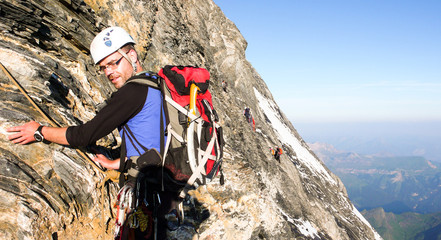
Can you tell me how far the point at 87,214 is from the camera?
16.3ft

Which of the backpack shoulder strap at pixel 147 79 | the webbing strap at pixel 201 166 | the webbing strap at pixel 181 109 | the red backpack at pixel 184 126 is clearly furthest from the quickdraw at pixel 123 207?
the backpack shoulder strap at pixel 147 79

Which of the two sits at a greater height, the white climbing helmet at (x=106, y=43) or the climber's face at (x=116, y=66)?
the white climbing helmet at (x=106, y=43)

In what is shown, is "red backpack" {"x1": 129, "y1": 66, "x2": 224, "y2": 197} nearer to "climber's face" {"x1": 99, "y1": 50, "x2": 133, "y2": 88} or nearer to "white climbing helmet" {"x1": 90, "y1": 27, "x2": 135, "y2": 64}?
"climber's face" {"x1": 99, "y1": 50, "x2": 133, "y2": 88}

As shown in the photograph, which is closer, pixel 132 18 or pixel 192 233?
pixel 192 233

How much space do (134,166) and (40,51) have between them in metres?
3.88

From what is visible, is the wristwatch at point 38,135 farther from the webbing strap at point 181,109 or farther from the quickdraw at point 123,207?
the webbing strap at point 181,109

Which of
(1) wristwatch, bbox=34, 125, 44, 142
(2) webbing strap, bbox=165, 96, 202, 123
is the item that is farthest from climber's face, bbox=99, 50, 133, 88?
(1) wristwatch, bbox=34, 125, 44, 142

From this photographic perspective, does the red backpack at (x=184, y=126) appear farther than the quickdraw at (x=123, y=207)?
No

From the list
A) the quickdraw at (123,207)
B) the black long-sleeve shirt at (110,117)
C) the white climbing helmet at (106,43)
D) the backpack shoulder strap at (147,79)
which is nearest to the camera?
the black long-sleeve shirt at (110,117)

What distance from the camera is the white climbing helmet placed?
4.05m

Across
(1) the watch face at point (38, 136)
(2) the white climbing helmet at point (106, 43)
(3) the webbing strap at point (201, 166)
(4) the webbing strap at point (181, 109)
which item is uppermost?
(2) the white climbing helmet at point (106, 43)

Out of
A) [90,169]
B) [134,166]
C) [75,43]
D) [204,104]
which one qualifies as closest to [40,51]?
[75,43]

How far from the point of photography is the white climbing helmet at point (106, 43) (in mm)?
4051

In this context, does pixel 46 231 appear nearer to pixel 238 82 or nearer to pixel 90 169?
pixel 90 169
